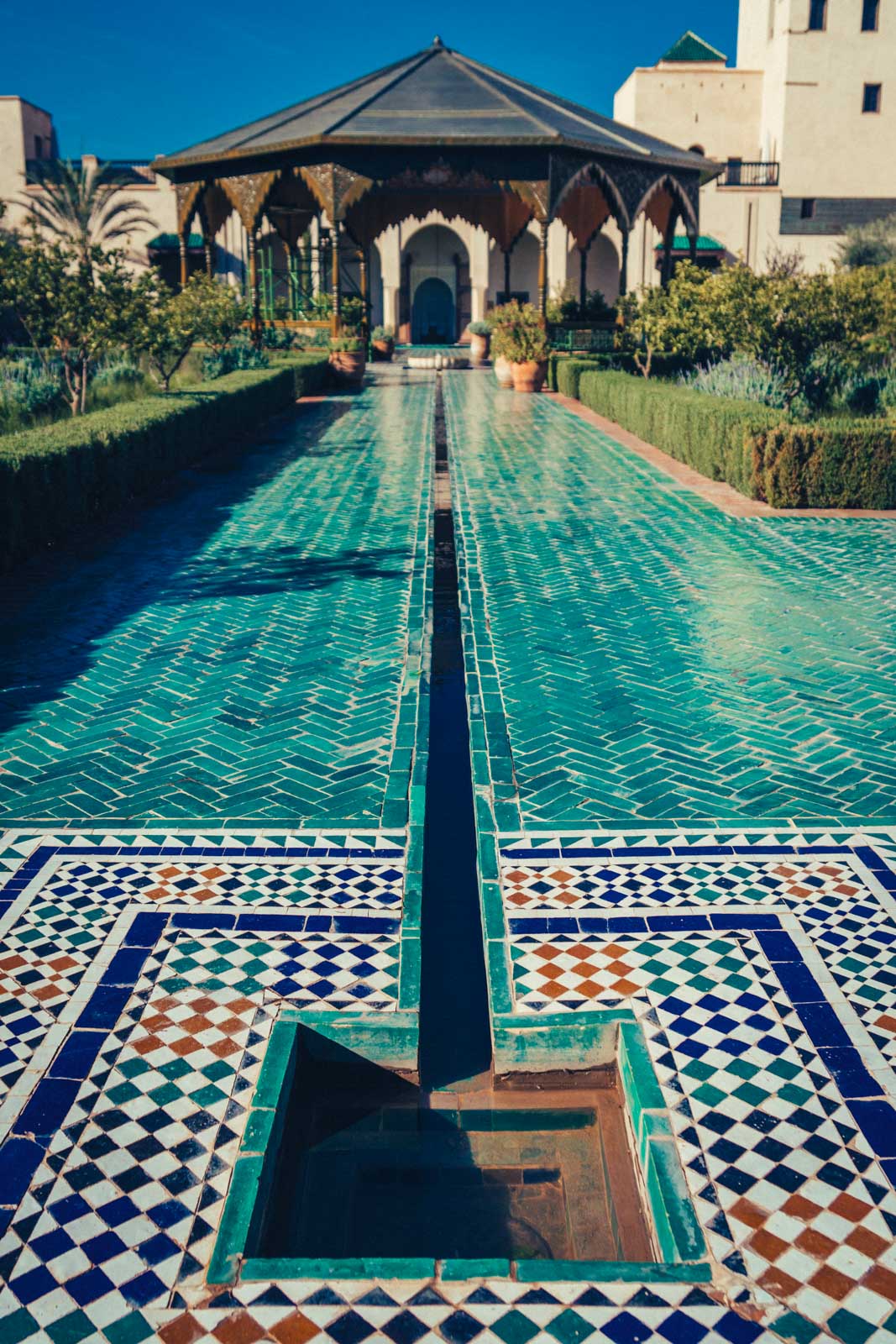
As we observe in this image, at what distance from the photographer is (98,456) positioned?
36.6 feet

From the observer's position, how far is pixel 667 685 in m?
6.67

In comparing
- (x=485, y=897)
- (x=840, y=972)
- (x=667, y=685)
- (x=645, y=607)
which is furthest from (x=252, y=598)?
(x=840, y=972)

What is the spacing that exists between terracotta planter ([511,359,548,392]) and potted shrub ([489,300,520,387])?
0.26m

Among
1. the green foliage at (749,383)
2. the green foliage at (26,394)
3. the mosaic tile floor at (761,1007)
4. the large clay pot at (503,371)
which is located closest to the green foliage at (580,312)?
the large clay pot at (503,371)

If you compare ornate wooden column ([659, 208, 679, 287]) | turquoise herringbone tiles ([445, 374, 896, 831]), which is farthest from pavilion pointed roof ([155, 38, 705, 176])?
turquoise herringbone tiles ([445, 374, 896, 831])

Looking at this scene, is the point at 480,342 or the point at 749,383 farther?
Result: the point at 480,342

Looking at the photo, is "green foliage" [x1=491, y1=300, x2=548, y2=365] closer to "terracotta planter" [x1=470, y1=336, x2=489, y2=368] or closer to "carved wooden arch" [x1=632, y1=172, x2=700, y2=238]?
"carved wooden arch" [x1=632, y1=172, x2=700, y2=238]

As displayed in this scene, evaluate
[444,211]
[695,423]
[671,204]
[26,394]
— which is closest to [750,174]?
[671,204]

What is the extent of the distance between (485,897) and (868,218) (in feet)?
143

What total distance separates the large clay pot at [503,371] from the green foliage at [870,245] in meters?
18.1

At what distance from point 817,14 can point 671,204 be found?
48.0 ft

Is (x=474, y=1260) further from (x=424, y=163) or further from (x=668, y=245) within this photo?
(x=668, y=245)

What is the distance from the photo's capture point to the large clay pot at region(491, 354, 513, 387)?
26.0 meters

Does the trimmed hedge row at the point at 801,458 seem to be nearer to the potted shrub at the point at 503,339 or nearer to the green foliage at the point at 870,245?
the potted shrub at the point at 503,339
